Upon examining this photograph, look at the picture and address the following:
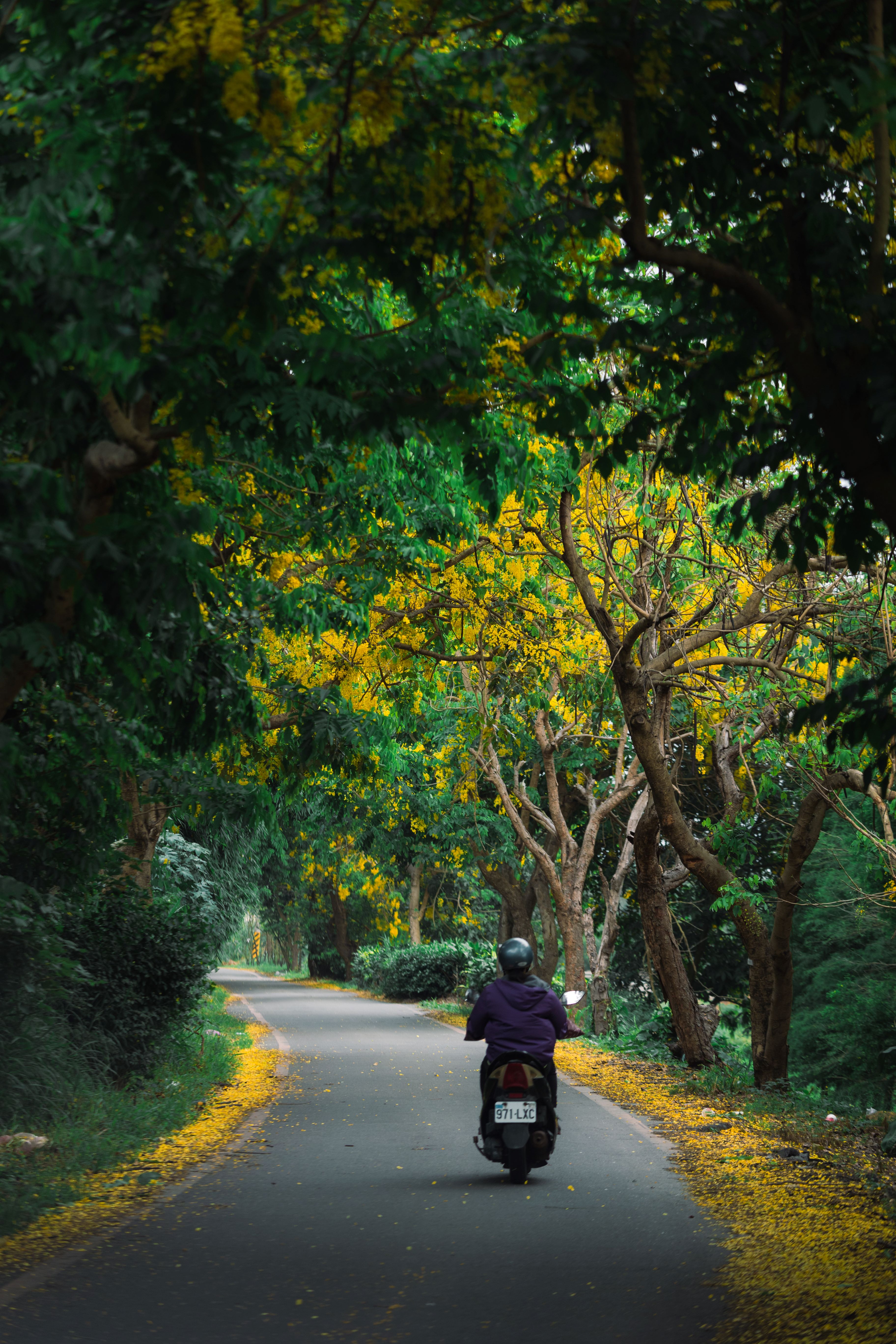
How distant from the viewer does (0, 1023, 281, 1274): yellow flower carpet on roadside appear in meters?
6.52

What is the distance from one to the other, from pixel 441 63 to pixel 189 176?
50.3 inches

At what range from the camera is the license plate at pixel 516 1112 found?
8.28 meters

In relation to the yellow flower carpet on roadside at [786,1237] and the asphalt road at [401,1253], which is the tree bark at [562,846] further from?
the asphalt road at [401,1253]

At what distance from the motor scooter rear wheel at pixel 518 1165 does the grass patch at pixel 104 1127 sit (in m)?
2.74

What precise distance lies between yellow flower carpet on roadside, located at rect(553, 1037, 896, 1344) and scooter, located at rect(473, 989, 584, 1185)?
1019 mm

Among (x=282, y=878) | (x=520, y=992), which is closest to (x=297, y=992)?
(x=282, y=878)

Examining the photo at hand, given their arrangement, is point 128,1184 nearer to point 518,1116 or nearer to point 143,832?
point 518,1116

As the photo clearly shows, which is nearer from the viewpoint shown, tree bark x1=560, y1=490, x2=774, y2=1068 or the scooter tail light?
the scooter tail light

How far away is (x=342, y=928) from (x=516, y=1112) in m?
44.4

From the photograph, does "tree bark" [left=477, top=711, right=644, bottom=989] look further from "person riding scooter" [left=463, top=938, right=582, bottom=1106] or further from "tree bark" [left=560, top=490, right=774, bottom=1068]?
"person riding scooter" [left=463, top=938, right=582, bottom=1106]

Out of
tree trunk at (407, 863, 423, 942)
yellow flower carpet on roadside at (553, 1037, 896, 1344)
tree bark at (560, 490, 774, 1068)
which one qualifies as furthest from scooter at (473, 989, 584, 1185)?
tree trunk at (407, 863, 423, 942)

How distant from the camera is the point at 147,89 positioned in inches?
187

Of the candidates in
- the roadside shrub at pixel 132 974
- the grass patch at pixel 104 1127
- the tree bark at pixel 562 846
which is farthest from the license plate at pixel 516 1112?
the tree bark at pixel 562 846

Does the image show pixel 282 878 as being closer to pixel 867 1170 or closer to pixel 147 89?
pixel 867 1170
